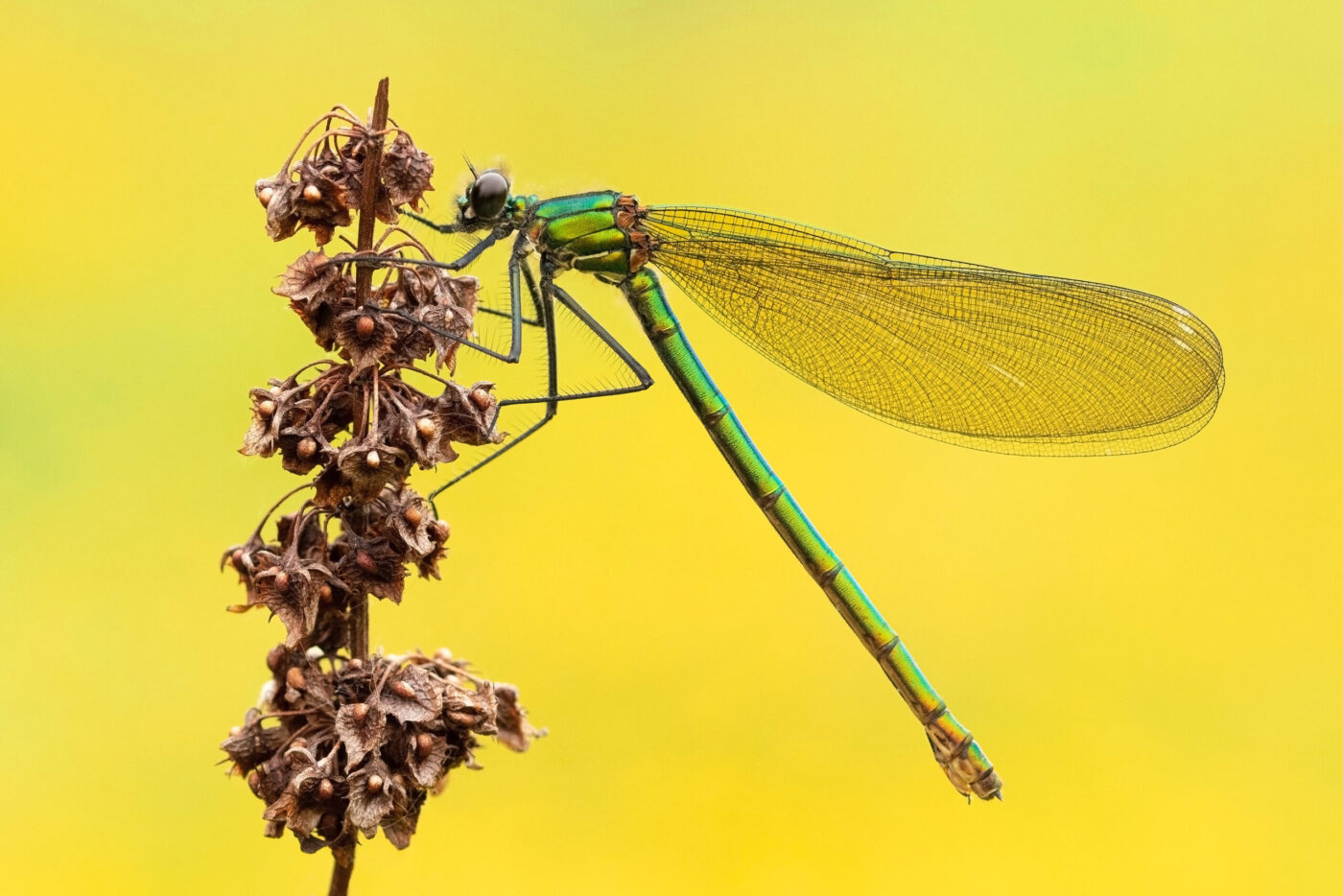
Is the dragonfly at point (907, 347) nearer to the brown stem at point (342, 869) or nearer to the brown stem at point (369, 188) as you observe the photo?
the brown stem at point (369, 188)

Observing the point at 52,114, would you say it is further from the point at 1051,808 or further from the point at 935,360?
the point at 1051,808

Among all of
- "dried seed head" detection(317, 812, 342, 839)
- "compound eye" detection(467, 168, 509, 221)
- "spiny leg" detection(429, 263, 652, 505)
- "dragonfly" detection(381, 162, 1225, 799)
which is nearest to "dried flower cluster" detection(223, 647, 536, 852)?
"dried seed head" detection(317, 812, 342, 839)

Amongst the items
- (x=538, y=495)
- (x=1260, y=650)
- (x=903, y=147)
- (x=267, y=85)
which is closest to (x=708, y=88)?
(x=903, y=147)

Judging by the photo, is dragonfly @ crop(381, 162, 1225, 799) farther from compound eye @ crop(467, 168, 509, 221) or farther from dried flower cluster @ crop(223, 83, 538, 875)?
dried flower cluster @ crop(223, 83, 538, 875)

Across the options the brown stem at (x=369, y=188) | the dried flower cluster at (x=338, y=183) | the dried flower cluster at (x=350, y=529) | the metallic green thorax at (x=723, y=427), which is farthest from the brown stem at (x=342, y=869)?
the metallic green thorax at (x=723, y=427)

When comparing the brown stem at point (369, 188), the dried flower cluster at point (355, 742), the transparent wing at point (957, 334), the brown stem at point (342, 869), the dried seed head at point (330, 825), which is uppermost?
the transparent wing at point (957, 334)
